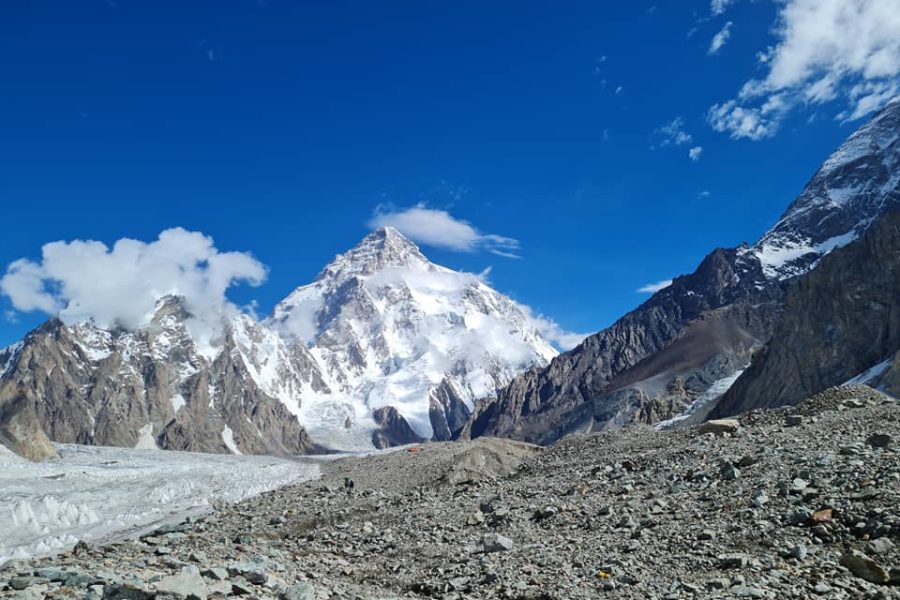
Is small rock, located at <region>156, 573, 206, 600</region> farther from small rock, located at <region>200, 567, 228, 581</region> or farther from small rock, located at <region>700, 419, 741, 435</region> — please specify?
small rock, located at <region>700, 419, 741, 435</region>

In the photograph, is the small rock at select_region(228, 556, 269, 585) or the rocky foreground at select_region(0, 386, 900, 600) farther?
the small rock at select_region(228, 556, 269, 585)

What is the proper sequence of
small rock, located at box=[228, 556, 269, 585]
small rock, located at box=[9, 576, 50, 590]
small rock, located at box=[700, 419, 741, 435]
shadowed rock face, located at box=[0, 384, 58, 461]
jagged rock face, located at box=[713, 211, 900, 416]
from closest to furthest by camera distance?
small rock, located at box=[9, 576, 50, 590] < small rock, located at box=[228, 556, 269, 585] < small rock, located at box=[700, 419, 741, 435] < jagged rock face, located at box=[713, 211, 900, 416] < shadowed rock face, located at box=[0, 384, 58, 461]

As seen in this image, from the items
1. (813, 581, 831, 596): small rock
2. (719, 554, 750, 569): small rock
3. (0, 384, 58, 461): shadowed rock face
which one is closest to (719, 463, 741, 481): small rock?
(719, 554, 750, 569): small rock

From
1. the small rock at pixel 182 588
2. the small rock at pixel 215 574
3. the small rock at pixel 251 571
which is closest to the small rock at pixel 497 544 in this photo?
the small rock at pixel 251 571

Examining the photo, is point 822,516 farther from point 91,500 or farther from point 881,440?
point 91,500

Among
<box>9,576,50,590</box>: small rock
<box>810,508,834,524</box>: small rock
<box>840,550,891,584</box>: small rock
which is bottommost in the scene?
<box>840,550,891,584</box>: small rock

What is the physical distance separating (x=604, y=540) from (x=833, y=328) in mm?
114168

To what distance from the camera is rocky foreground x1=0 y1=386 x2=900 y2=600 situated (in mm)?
10727

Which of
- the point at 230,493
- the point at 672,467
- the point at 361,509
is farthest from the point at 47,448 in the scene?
the point at 672,467

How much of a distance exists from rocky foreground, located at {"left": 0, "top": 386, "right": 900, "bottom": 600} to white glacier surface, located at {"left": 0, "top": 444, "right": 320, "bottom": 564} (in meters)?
21.4

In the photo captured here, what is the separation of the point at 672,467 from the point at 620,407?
154 m

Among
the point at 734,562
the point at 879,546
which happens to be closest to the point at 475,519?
the point at 734,562

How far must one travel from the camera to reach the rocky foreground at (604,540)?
35.2 ft

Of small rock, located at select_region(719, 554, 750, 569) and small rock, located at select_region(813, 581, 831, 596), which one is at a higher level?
small rock, located at select_region(719, 554, 750, 569)
